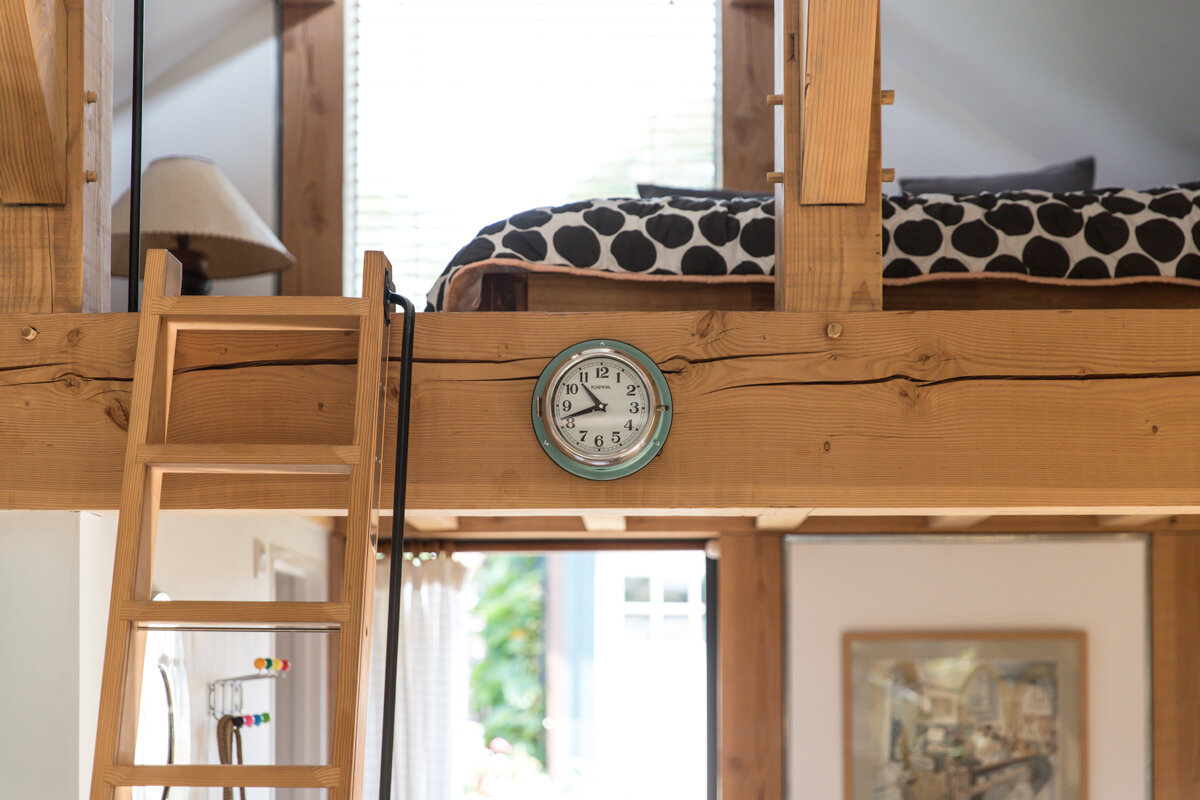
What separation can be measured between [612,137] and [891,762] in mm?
2391

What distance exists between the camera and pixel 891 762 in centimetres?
362

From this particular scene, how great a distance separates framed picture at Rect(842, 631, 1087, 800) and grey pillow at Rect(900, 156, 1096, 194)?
144cm

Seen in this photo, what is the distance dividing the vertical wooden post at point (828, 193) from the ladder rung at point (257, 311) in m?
0.68

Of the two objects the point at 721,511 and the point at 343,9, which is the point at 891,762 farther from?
the point at 343,9

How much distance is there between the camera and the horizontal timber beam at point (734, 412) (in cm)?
173

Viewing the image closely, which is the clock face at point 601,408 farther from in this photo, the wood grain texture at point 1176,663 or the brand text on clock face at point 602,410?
the wood grain texture at point 1176,663

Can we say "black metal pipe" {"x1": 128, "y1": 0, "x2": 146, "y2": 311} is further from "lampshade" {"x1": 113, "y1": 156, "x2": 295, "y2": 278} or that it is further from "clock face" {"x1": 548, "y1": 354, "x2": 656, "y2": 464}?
"lampshade" {"x1": 113, "y1": 156, "x2": 295, "y2": 278}

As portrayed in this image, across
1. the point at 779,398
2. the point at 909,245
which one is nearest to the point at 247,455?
the point at 779,398

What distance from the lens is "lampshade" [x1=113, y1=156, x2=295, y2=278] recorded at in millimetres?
3178

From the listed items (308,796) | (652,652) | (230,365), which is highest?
(230,365)

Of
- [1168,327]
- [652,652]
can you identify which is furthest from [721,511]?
[652,652]

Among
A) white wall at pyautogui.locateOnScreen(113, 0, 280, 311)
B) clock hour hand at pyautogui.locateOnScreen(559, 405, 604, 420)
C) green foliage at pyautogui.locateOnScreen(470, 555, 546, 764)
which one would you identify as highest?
white wall at pyautogui.locateOnScreen(113, 0, 280, 311)

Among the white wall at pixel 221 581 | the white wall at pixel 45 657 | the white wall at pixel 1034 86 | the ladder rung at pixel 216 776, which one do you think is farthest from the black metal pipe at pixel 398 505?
the white wall at pixel 1034 86

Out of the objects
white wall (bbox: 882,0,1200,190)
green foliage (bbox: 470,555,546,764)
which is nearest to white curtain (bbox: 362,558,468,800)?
white wall (bbox: 882,0,1200,190)
